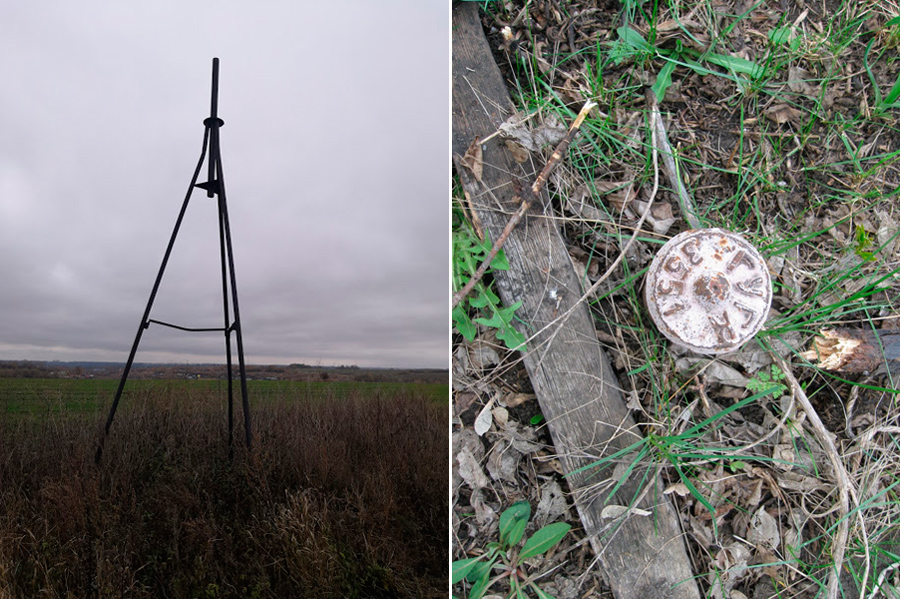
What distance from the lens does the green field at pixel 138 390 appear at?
1152mm

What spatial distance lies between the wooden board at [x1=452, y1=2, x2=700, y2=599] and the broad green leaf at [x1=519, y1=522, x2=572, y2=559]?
0.21 ft

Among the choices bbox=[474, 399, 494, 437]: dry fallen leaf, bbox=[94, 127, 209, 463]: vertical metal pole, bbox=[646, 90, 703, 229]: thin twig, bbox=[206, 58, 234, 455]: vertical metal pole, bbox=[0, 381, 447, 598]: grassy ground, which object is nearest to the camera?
bbox=[0, 381, 447, 598]: grassy ground

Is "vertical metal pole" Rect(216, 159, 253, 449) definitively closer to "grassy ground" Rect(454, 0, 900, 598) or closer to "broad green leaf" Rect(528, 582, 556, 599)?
"grassy ground" Rect(454, 0, 900, 598)

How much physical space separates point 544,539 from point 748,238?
1.11 metres

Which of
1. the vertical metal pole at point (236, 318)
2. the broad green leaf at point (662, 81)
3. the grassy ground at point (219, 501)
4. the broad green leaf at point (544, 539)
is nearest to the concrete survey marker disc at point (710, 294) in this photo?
the broad green leaf at point (662, 81)

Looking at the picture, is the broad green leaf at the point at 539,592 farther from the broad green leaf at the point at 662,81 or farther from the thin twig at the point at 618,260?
the broad green leaf at the point at 662,81

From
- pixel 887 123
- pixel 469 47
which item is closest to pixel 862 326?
pixel 887 123

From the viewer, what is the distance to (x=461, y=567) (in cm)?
135

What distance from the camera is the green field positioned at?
1152 mm

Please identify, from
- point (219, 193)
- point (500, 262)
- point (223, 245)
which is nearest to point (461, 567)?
point (500, 262)

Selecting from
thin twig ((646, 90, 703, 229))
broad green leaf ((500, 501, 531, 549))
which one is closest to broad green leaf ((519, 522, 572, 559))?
broad green leaf ((500, 501, 531, 549))

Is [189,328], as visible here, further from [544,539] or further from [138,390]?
[544,539]

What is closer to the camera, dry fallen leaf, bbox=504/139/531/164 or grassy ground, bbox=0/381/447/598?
grassy ground, bbox=0/381/447/598

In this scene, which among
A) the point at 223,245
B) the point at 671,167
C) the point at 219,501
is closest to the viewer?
the point at 219,501
